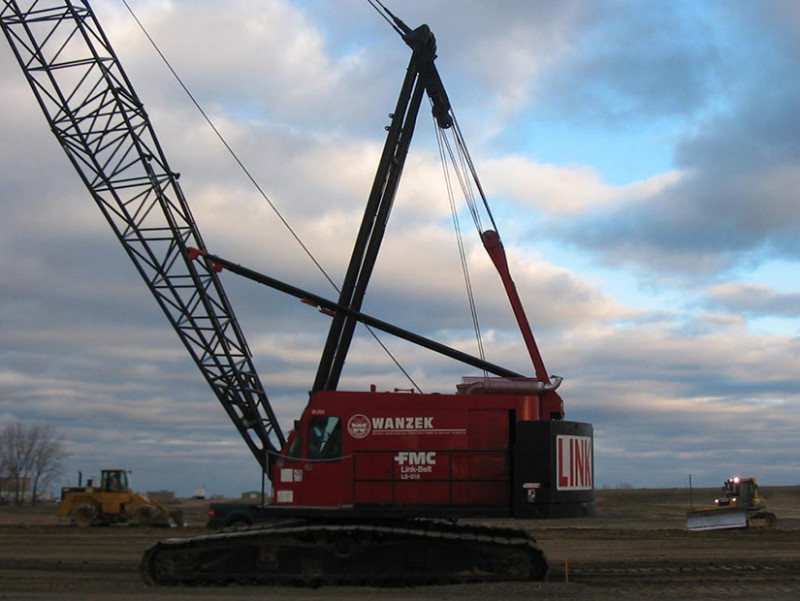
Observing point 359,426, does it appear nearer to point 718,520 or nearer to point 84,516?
point 718,520

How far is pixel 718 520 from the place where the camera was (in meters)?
32.1

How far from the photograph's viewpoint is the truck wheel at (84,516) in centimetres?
3512

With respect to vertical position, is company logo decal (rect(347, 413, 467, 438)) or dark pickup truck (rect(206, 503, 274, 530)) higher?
company logo decal (rect(347, 413, 467, 438))

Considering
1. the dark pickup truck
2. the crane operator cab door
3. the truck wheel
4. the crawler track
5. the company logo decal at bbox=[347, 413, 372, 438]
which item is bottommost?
the truck wheel

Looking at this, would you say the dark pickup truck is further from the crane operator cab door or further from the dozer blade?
the dozer blade

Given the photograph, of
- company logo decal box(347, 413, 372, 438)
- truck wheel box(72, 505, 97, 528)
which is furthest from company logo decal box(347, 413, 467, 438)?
truck wheel box(72, 505, 97, 528)

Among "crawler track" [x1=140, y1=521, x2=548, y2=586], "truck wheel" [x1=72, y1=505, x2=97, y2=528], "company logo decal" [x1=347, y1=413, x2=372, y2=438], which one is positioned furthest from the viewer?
"truck wheel" [x1=72, y1=505, x2=97, y2=528]

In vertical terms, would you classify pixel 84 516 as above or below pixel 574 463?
below

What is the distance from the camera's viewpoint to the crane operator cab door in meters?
15.5

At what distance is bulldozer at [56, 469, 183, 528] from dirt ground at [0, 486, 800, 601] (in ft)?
3.52

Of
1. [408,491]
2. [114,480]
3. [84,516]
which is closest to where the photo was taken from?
[408,491]

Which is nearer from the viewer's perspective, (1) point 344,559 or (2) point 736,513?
(1) point 344,559

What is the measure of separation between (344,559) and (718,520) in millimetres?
20929

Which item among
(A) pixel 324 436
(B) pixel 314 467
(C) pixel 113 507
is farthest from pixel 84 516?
(A) pixel 324 436
